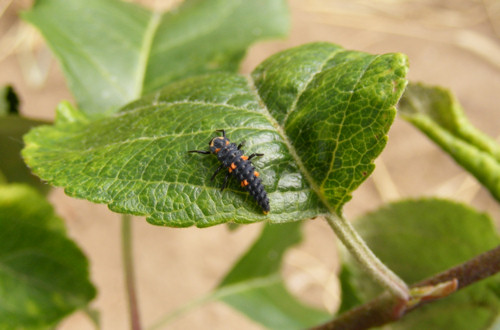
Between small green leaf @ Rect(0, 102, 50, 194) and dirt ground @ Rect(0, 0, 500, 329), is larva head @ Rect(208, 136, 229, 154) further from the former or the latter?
dirt ground @ Rect(0, 0, 500, 329)

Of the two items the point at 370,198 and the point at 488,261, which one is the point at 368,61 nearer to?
the point at 488,261

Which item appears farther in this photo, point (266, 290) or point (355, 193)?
point (355, 193)

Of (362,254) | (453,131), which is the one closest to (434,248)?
(453,131)

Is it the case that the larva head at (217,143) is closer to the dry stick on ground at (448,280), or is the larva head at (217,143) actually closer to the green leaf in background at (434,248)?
the dry stick on ground at (448,280)

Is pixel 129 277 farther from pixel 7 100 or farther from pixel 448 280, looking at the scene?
pixel 448 280

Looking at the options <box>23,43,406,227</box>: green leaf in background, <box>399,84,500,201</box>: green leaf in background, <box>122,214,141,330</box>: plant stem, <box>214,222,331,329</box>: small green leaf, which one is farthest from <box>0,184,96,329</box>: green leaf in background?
<box>399,84,500,201</box>: green leaf in background

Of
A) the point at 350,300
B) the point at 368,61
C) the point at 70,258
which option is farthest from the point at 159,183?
the point at 350,300
